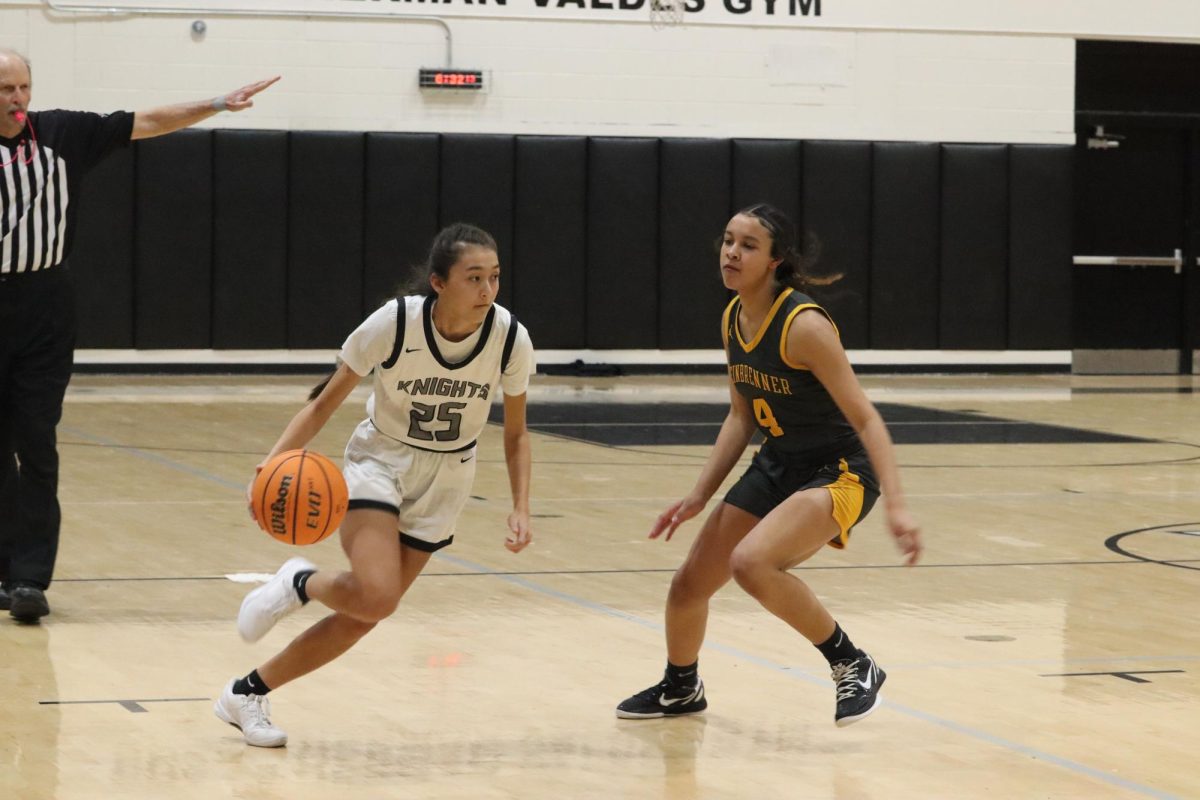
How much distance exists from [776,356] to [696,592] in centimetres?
65

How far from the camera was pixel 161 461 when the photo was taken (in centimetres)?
1028

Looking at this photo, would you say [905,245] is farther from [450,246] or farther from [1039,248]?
[450,246]

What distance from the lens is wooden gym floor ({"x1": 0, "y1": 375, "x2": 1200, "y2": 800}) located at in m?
3.99

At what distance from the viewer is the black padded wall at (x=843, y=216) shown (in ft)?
59.0

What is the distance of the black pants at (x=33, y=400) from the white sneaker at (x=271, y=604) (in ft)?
5.87

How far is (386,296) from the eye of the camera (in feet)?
56.6

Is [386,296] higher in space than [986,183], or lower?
lower

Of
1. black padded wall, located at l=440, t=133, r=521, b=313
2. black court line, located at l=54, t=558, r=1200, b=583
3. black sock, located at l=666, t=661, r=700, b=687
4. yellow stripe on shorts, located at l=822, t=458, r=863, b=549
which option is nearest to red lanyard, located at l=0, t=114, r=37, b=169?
black court line, located at l=54, t=558, r=1200, b=583

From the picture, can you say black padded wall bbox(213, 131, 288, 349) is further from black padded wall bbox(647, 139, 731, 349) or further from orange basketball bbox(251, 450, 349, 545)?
orange basketball bbox(251, 450, 349, 545)

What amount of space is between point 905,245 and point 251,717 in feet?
48.7

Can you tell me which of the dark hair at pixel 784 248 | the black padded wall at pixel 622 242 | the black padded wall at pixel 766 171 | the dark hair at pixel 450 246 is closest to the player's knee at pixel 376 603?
the dark hair at pixel 450 246

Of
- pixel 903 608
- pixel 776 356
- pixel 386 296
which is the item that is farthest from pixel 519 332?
pixel 386 296

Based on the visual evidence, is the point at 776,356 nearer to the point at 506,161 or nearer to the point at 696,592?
the point at 696,592

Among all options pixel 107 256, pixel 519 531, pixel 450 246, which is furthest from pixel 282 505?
pixel 107 256
